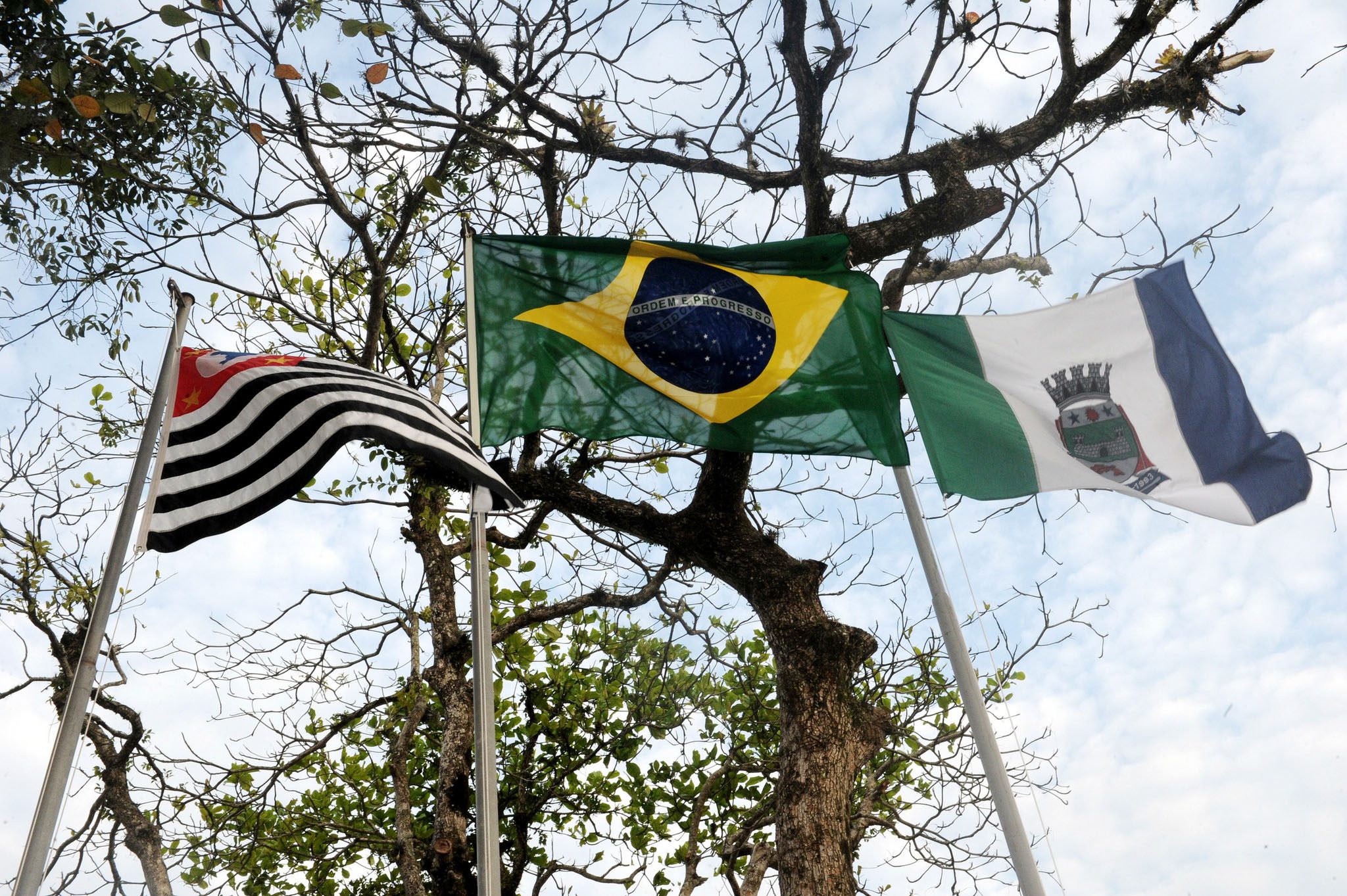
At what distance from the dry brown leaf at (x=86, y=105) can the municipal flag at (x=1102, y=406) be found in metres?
4.34

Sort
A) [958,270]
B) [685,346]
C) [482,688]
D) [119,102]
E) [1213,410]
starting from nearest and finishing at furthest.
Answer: [482,688]
[119,102]
[1213,410]
[685,346]
[958,270]

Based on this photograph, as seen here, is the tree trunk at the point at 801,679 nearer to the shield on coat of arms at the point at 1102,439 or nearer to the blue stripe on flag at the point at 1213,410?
the shield on coat of arms at the point at 1102,439

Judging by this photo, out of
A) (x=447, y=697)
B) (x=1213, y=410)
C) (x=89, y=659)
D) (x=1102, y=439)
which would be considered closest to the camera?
(x=89, y=659)

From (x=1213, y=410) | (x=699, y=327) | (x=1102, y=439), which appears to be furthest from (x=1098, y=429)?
(x=699, y=327)

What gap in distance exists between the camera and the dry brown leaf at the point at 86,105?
5328mm

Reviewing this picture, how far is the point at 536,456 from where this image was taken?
268 inches

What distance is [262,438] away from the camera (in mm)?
4160

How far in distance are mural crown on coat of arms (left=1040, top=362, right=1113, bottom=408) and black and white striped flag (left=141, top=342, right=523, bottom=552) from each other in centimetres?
298

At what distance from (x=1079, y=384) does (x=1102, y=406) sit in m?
0.17

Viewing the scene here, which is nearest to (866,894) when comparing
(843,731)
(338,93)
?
(843,731)

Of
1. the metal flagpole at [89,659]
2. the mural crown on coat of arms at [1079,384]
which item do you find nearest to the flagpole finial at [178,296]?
the metal flagpole at [89,659]

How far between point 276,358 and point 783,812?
125 inches

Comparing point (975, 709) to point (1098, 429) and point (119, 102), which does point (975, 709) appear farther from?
point (119, 102)

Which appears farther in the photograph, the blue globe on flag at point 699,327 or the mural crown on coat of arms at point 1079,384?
the blue globe on flag at point 699,327
